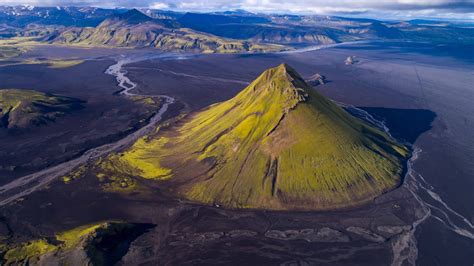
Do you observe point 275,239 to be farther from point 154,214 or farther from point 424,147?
point 424,147

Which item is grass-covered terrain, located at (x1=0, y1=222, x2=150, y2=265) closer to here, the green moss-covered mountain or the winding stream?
the green moss-covered mountain

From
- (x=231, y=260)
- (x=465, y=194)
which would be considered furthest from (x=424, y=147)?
(x=231, y=260)

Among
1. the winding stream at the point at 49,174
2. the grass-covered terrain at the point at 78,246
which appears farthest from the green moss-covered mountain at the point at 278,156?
the grass-covered terrain at the point at 78,246

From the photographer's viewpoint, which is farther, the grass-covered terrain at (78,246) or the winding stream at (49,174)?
the winding stream at (49,174)

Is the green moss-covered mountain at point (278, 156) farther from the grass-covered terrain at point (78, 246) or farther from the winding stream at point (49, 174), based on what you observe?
Answer: the grass-covered terrain at point (78, 246)

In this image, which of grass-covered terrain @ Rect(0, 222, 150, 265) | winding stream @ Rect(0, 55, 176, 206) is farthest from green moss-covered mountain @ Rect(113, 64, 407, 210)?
grass-covered terrain @ Rect(0, 222, 150, 265)

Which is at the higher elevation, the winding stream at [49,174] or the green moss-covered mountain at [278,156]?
the green moss-covered mountain at [278,156]
